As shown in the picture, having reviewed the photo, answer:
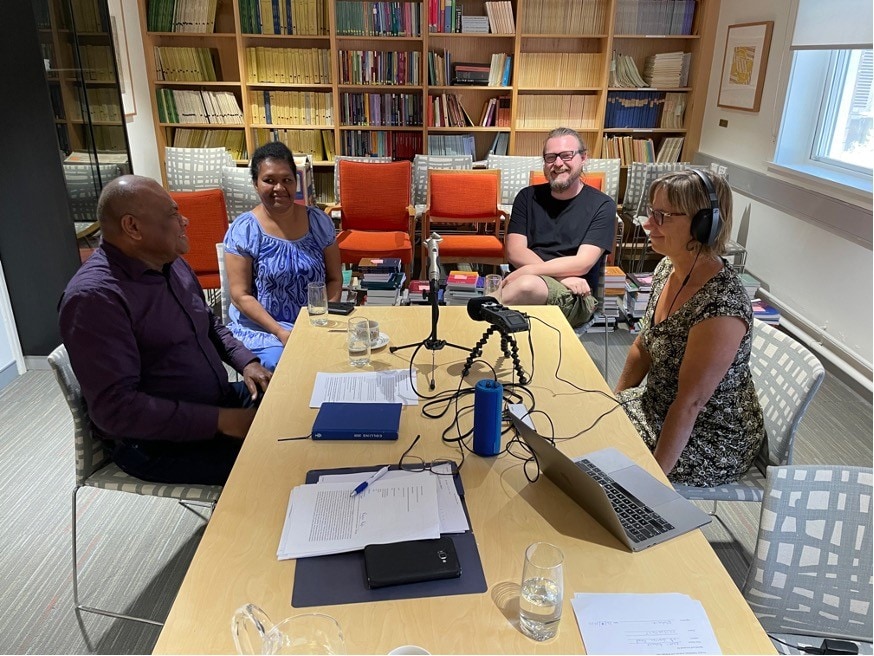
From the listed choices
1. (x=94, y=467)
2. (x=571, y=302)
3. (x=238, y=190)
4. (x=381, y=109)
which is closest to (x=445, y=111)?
(x=381, y=109)

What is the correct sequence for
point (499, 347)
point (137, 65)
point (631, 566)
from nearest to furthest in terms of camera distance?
point (631, 566)
point (499, 347)
point (137, 65)

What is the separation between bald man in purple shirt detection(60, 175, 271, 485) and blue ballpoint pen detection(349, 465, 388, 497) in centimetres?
64

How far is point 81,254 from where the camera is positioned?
3.40 m

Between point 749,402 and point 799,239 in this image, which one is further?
point 799,239

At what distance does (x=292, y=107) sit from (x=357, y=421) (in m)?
4.39

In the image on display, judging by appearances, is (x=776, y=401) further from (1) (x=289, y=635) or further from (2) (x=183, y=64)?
(2) (x=183, y=64)

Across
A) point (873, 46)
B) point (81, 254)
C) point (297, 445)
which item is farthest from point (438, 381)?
point (873, 46)

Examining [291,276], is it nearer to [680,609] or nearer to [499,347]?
[499,347]

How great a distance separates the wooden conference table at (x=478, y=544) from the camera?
96cm

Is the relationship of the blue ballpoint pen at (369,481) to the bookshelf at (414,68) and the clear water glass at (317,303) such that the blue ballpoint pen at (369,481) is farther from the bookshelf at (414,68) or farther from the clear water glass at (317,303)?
the bookshelf at (414,68)

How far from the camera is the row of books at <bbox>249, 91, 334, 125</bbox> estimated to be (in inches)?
206

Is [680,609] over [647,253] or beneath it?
over

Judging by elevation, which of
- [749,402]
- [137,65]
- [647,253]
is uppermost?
[137,65]

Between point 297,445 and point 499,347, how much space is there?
787 millimetres
